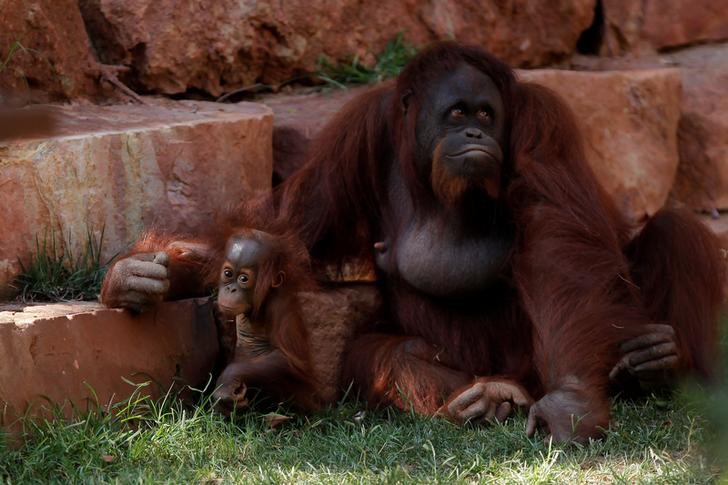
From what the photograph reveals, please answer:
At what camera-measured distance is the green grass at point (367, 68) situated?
5.61m

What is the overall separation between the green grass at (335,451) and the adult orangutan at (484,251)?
0.24 metres

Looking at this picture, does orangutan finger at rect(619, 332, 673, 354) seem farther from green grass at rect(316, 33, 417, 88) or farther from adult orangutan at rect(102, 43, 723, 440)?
green grass at rect(316, 33, 417, 88)

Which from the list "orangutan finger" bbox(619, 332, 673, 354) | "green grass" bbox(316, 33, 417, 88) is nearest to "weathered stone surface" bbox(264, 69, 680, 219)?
"green grass" bbox(316, 33, 417, 88)

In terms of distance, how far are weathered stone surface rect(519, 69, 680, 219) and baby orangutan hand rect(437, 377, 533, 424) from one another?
207 cm

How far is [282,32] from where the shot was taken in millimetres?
5477

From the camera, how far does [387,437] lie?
3592mm

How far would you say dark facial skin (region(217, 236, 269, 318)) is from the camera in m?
3.81

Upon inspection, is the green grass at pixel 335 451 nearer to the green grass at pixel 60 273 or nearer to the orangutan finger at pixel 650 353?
the orangutan finger at pixel 650 353

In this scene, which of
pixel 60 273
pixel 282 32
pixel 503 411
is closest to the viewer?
pixel 503 411

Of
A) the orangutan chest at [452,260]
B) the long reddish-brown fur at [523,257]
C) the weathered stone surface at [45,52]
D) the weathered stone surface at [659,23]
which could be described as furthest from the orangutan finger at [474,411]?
the weathered stone surface at [659,23]

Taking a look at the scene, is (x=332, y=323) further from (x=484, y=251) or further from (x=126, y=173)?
(x=126, y=173)

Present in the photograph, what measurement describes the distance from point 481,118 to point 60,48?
5.56 feet

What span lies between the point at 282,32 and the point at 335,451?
8.37 ft

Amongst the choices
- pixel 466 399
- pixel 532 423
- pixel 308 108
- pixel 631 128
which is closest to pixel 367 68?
pixel 308 108
